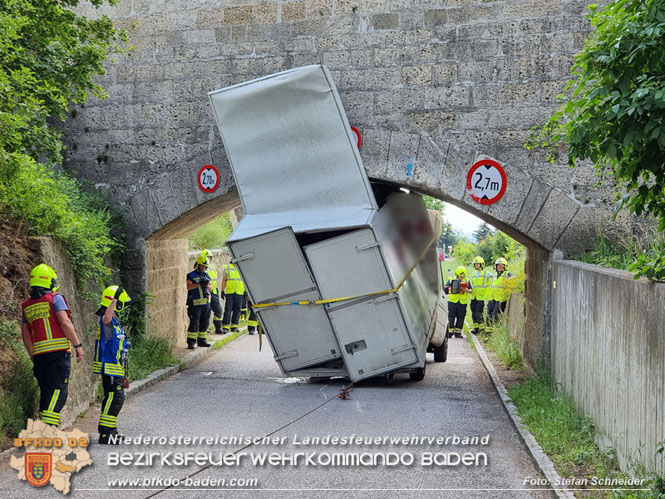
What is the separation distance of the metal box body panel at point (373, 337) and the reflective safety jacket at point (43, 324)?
12.6ft

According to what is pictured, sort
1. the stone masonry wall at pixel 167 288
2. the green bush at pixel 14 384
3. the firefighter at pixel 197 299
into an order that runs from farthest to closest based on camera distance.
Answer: the firefighter at pixel 197 299 → the stone masonry wall at pixel 167 288 → the green bush at pixel 14 384

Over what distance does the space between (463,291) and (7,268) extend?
12.3 metres

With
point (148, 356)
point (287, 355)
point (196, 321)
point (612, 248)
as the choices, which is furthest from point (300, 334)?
point (196, 321)

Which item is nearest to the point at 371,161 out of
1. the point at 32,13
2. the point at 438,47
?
the point at 438,47

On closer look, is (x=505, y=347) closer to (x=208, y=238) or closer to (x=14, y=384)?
(x=14, y=384)

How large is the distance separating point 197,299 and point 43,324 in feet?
22.7

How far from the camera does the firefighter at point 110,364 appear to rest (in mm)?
7352

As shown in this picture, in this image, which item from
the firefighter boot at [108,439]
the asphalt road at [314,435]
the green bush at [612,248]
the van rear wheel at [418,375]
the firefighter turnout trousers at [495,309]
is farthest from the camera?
the firefighter turnout trousers at [495,309]

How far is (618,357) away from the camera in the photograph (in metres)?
6.19

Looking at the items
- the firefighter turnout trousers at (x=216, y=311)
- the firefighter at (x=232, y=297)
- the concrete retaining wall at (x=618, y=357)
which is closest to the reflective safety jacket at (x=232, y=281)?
the firefighter at (x=232, y=297)

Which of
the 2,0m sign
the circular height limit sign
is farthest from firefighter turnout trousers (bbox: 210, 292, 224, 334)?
the 2,0m sign

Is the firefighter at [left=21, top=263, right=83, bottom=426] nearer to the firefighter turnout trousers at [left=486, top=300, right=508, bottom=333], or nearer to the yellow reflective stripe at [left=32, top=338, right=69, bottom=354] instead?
the yellow reflective stripe at [left=32, top=338, right=69, bottom=354]

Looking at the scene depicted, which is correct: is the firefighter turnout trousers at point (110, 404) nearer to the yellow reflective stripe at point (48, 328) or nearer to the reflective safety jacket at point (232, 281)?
the yellow reflective stripe at point (48, 328)

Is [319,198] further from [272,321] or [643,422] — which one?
[643,422]
